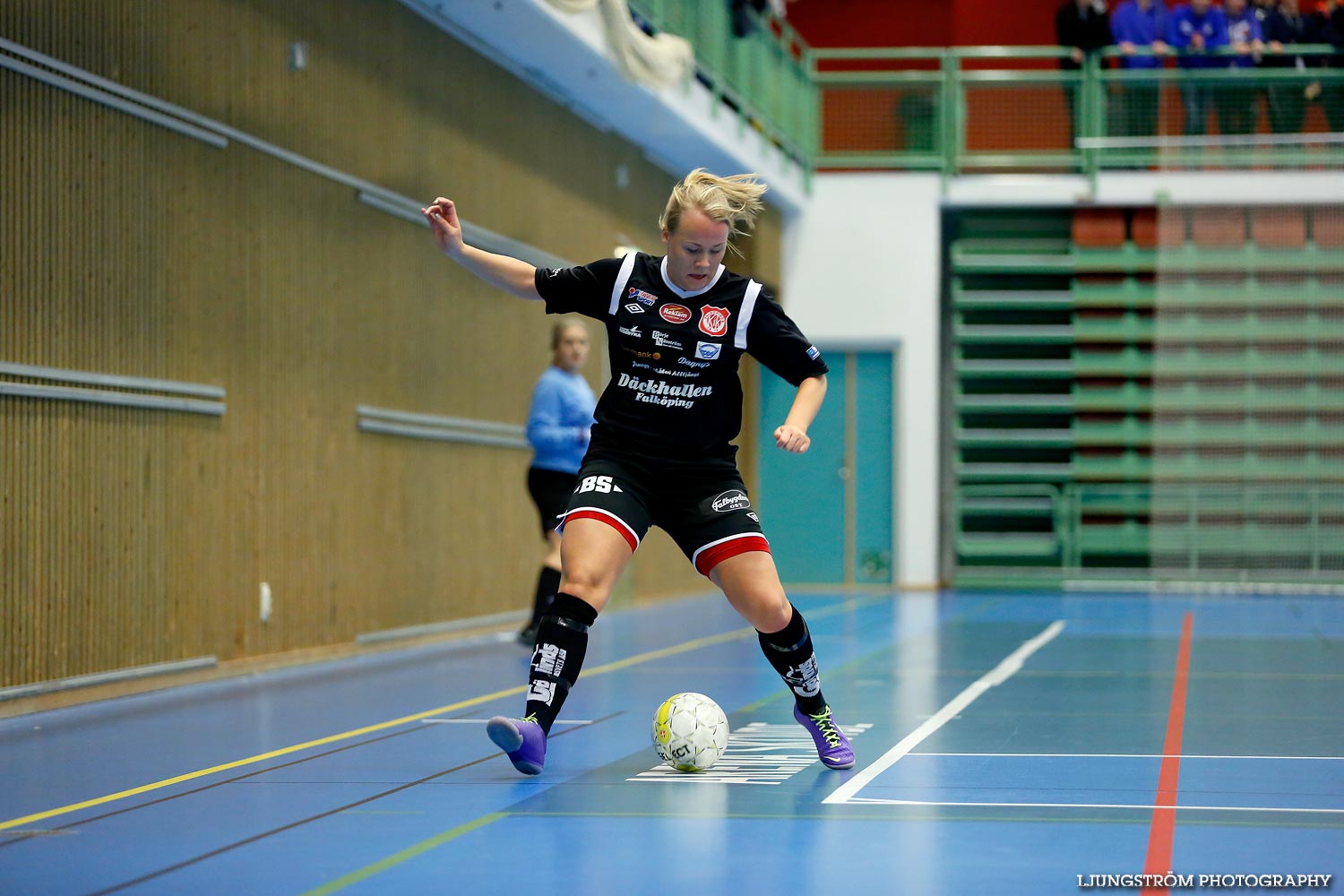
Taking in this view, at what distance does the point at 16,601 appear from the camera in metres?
7.41

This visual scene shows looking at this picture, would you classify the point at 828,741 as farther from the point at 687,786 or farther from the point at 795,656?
the point at 687,786

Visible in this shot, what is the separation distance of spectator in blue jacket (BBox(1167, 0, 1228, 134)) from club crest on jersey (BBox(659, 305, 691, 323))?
54.4 feet

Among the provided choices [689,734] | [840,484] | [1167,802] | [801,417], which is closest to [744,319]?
[801,417]

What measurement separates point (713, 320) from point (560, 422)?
494 cm

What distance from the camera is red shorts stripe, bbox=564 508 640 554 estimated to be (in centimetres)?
548

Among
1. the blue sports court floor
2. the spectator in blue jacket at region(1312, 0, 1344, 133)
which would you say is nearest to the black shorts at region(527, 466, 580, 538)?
the blue sports court floor

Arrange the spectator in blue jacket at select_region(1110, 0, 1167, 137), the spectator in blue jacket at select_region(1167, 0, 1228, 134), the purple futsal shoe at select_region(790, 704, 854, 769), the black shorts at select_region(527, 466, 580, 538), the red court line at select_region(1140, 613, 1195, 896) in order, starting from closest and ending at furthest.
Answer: the red court line at select_region(1140, 613, 1195, 896) < the purple futsal shoe at select_region(790, 704, 854, 769) < the black shorts at select_region(527, 466, 580, 538) < the spectator in blue jacket at select_region(1167, 0, 1228, 134) < the spectator in blue jacket at select_region(1110, 0, 1167, 137)

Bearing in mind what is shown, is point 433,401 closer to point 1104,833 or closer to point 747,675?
point 747,675

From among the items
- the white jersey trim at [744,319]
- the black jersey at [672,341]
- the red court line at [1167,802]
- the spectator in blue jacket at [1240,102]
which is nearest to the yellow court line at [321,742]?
the black jersey at [672,341]

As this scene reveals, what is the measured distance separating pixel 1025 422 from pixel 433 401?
11714mm

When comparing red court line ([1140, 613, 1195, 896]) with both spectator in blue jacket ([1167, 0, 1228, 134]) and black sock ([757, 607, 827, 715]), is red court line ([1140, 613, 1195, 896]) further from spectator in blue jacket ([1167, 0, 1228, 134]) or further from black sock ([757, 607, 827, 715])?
spectator in blue jacket ([1167, 0, 1228, 134])

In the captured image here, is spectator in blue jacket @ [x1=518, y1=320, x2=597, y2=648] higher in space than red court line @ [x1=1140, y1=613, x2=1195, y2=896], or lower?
higher

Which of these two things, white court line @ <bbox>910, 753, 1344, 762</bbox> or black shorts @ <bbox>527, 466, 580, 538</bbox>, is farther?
black shorts @ <bbox>527, 466, 580, 538</bbox>

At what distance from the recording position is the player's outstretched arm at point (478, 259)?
18.2ft
